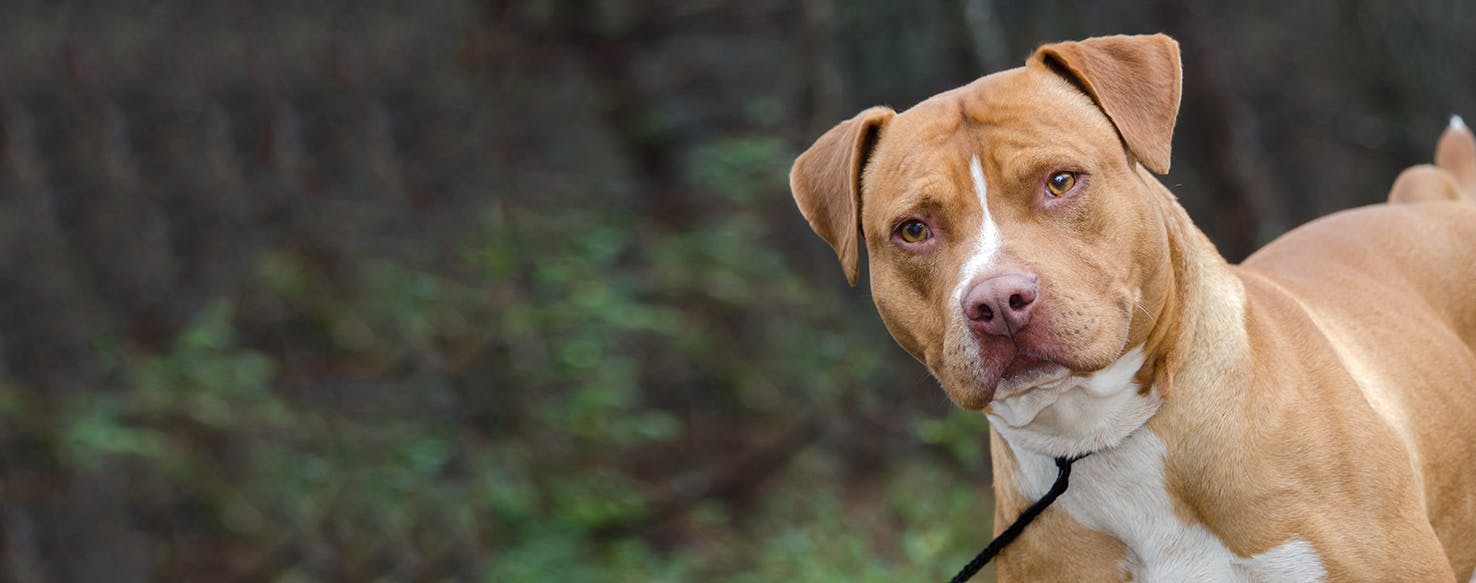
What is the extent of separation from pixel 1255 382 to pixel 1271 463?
23cm

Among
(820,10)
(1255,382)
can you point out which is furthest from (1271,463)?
(820,10)

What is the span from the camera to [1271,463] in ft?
11.9

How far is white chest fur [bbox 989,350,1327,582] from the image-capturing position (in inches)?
147

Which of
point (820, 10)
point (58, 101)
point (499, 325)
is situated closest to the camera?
point (58, 101)

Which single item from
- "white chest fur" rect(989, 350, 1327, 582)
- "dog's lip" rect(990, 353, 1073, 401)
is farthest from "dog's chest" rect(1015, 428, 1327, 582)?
"dog's lip" rect(990, 353, 1073, 401)

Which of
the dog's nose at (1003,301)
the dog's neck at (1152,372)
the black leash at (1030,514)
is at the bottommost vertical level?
the black leash at (1030,514)

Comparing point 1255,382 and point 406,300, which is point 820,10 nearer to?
point 406,300

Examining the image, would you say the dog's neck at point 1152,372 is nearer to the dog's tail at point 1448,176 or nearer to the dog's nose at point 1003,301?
the dog's nose at point 1003,301

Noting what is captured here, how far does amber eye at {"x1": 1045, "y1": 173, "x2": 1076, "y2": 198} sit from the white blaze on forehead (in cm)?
17

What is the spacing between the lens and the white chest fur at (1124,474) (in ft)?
12.2

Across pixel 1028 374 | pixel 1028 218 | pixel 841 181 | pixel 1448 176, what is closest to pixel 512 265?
pixel 841 181

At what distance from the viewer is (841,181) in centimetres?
427

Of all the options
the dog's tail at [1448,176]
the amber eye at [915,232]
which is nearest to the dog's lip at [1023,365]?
the amber eye at [915,232]

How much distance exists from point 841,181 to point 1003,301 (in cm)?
93
